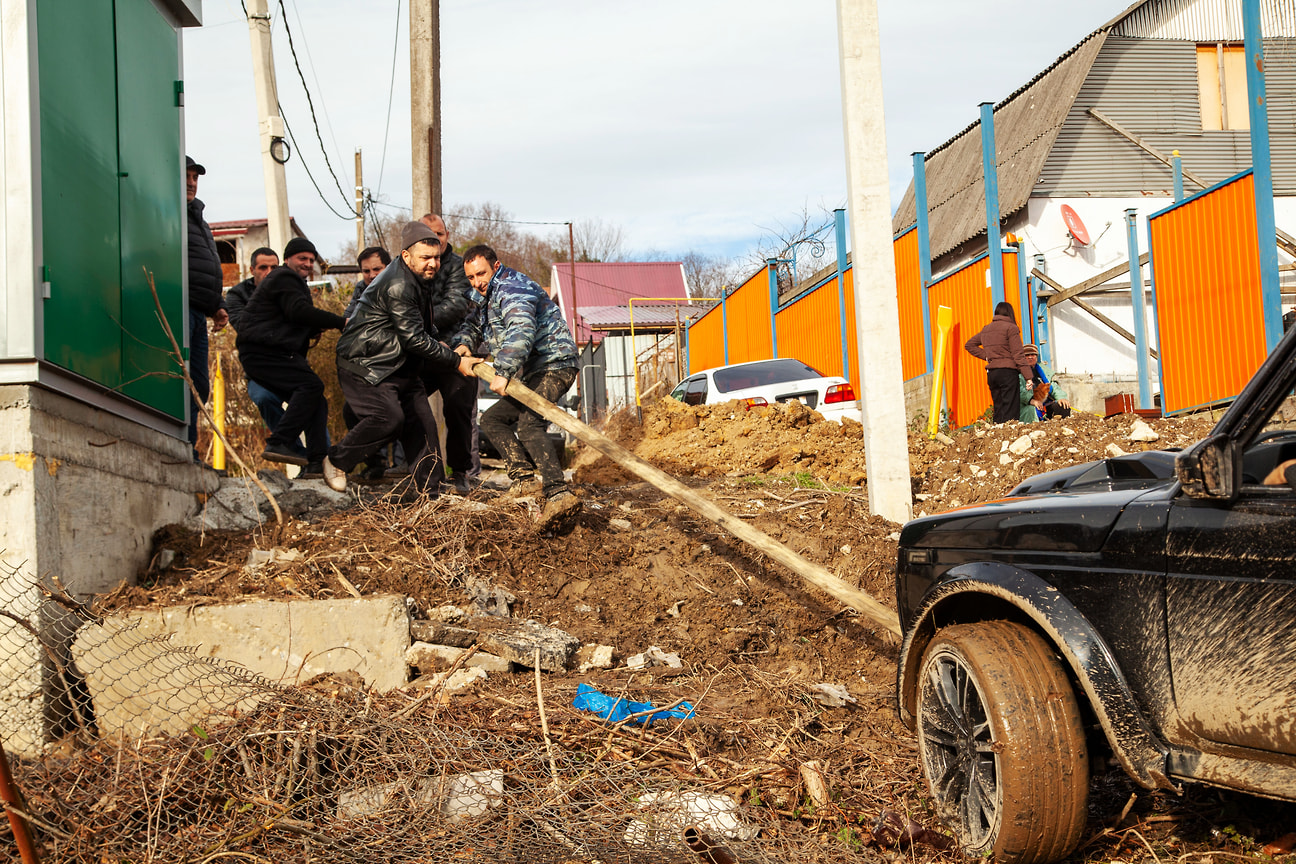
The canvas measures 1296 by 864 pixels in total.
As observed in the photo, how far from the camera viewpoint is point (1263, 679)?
2479 mm

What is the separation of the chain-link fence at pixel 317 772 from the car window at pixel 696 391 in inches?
383

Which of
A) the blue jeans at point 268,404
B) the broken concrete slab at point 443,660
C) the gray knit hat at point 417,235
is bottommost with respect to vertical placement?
the broken concrete slab at point 443,660

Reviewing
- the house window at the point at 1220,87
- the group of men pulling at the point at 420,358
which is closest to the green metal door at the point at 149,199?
the group of men pulling at the point at 420,358

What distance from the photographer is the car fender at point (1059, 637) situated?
274cm

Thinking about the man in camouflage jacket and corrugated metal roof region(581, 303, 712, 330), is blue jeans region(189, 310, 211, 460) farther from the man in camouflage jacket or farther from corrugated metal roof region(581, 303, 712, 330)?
corrugated metal roof region(581, 303, 712, 330)

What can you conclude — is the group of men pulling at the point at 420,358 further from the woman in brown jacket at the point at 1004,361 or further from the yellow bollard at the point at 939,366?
the yellow bollard at the point at 939,366

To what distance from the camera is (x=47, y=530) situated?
4.38 m

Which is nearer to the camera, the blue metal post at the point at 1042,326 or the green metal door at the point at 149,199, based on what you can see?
the green metal door at the point at 149,199

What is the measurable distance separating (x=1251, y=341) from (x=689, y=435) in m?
5.94

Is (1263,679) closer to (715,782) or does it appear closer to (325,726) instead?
(715,782)

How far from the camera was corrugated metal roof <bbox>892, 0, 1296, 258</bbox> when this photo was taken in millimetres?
18641

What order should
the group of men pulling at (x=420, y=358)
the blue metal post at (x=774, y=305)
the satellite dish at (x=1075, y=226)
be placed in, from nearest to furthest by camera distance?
the group of men pulling at (x=420, y=358)
the satellite dish at (x=1075, y=226)
the blue metal post at (x=774, y=305)

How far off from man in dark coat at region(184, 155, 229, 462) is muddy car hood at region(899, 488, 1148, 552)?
519 centimetres

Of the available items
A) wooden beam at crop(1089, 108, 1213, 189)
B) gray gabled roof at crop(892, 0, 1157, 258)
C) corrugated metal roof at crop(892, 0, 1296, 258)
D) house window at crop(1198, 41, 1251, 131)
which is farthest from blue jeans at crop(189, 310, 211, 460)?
house window at crop(1198, 41, 1251, 131)
